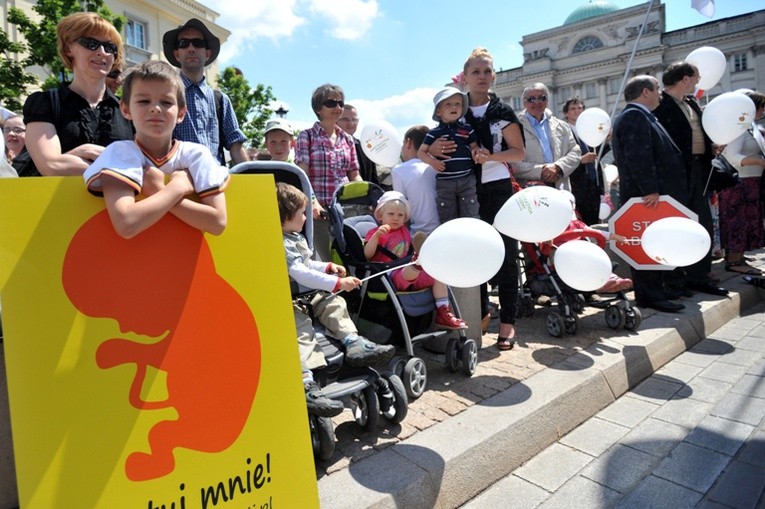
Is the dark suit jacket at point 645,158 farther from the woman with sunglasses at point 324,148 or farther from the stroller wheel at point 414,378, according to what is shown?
the stroller wheel at point 414,378

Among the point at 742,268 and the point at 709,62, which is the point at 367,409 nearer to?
the point at 742,268

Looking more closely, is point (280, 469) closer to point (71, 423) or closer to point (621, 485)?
point (71, 423)

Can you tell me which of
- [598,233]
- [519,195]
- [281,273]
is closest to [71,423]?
[281,273]

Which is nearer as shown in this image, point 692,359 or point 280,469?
point 280,469

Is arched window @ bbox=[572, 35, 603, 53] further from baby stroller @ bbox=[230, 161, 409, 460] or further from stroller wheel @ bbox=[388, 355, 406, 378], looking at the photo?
baby stroller @ bbox=[230, 161, 409, 460]

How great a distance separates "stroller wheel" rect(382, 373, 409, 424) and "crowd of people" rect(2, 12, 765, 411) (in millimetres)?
297

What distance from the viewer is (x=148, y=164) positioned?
1.64 metres

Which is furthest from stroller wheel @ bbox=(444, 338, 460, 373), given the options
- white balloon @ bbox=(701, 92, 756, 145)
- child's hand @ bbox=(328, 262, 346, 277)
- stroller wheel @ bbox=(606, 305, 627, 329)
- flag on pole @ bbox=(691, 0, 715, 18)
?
flag on pole @ bbox=(691, 0, 715, 18)

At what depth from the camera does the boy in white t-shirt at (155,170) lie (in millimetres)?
1461

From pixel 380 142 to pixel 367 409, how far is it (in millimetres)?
4000

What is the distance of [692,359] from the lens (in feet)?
13.6

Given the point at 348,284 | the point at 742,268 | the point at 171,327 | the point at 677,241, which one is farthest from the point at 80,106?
the point at 742,268

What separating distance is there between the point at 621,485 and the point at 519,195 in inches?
75.7

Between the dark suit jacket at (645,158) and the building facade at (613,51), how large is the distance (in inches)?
1733
